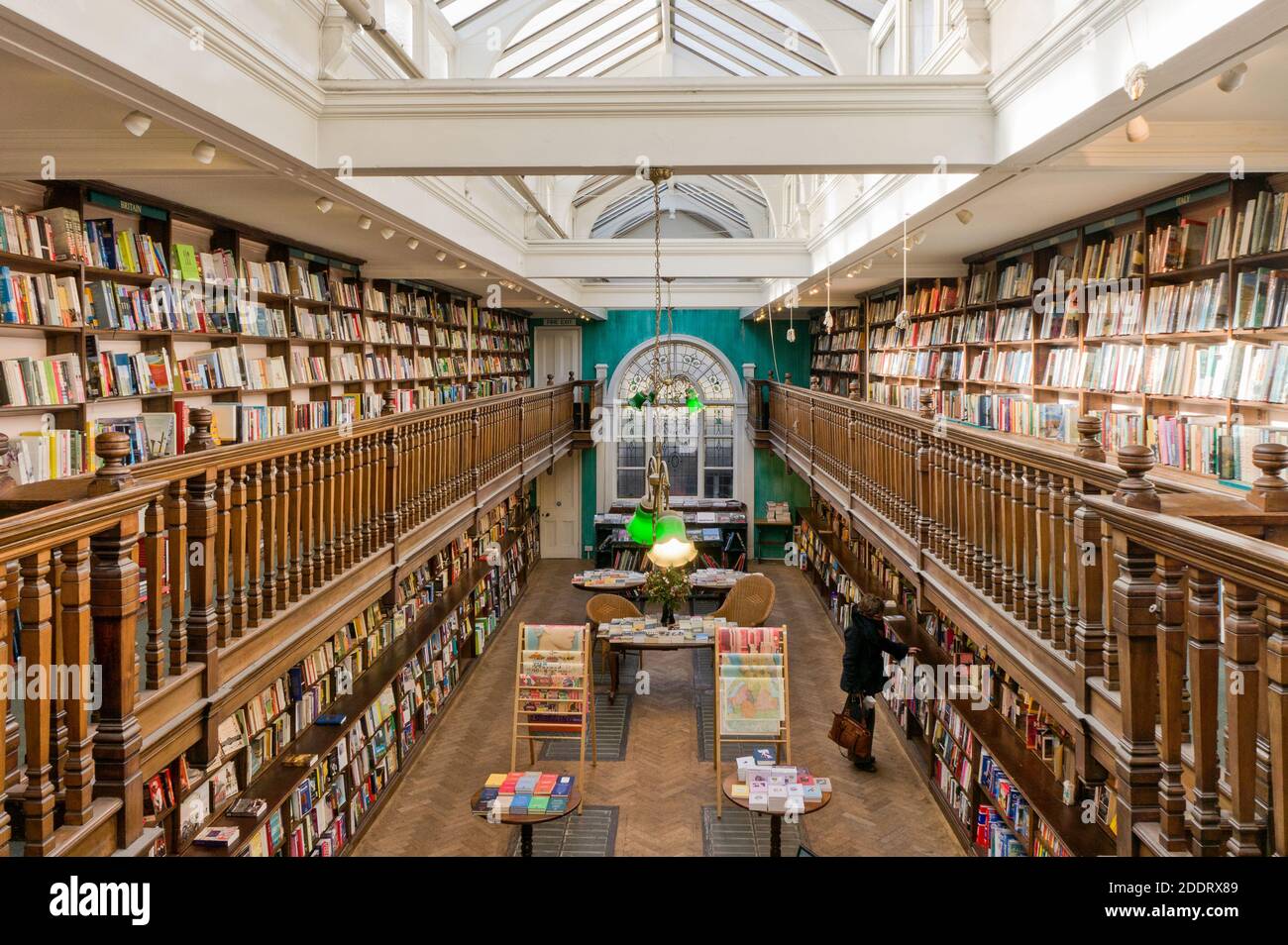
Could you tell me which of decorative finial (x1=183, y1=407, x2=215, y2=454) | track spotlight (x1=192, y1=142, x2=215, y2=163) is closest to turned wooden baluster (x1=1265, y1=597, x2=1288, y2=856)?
decorative finial (x1=183, y1=407, x2=215, y2=454)

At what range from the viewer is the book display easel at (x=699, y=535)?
13867 millimetres

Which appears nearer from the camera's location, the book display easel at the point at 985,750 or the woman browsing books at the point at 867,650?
the book display easel at the point at 985,750

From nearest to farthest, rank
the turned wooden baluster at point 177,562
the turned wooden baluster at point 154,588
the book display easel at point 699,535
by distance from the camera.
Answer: the turned wooden baluster at point 154,588, the turned wooden baluster at point 177,562, the book display easel at point 699,535

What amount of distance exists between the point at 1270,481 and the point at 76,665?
130 inches

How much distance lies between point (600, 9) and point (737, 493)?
11.5m

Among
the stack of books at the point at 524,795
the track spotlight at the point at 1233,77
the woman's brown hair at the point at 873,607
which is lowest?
the stack of books at the point at 524,795

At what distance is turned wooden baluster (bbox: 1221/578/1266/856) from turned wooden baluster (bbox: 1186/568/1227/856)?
0.10m

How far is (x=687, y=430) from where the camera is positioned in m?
17.6

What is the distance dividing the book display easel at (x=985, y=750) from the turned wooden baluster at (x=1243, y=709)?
98 centimetres

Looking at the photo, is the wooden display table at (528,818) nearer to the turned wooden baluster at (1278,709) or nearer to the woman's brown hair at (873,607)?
the woman's brown hair at (873,607)

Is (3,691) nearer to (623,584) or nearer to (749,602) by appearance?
(749,602)

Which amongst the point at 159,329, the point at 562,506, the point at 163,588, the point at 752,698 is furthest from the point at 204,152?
the point at 562,506

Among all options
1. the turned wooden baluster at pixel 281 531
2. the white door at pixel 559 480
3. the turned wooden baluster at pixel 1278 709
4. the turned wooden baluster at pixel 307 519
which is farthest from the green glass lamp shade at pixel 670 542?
the white door at pixel 559 480
